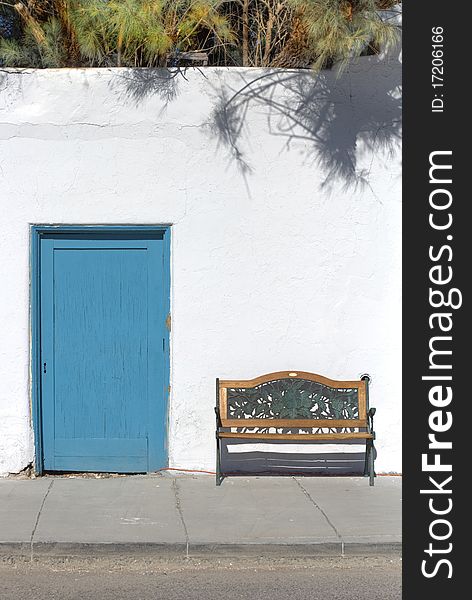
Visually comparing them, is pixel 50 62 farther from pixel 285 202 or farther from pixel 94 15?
pixel 285 202

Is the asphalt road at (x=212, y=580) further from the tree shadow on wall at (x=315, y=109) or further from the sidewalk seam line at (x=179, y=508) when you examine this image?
the tree shadow on wall at (x=315, y=109)

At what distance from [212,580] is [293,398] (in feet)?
7.90

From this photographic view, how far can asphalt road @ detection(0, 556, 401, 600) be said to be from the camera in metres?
5.81

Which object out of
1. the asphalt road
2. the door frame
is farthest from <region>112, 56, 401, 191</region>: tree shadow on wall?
the asphalt road

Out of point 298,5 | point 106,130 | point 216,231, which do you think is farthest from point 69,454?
point 298,5

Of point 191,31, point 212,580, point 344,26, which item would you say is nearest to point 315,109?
point 344,26

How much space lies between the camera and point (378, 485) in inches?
320

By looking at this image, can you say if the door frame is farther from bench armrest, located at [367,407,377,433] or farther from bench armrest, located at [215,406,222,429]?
bench armrest, located at [367,407,377,433]

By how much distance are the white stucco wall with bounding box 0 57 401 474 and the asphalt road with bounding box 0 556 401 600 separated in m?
2.08

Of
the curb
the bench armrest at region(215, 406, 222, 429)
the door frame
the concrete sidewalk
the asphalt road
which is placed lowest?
the asphalt road

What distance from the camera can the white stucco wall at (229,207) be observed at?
324 inches

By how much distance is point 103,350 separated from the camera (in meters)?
8.37

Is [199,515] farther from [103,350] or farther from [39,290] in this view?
[39,290]

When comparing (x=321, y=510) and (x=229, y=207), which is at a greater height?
(x=229, y=207)
